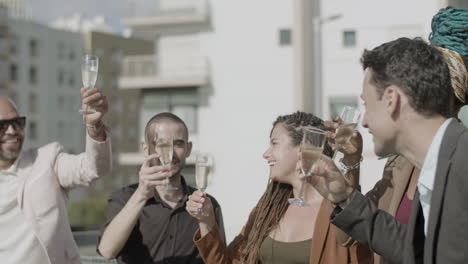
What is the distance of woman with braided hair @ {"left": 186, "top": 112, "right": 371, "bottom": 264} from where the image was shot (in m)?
4.18

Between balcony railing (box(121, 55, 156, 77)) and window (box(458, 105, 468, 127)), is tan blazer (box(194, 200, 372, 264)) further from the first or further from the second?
balcony railing (box(121, 55, 156, 77))

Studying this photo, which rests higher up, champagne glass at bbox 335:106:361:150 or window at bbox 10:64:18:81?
window at bbox 10:64:18:81

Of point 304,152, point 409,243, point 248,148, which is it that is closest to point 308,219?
point 304,152

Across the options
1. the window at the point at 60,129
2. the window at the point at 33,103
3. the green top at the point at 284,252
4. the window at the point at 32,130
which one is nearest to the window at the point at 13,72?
the window at the point at 33,103

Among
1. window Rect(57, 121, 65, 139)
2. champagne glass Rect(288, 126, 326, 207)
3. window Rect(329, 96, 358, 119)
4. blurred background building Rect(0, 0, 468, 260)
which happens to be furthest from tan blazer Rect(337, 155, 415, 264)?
window Rect(57, 121, 65, 139)

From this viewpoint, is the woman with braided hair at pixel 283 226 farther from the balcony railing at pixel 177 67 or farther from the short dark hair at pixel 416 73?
the balcony railing at pixel 177 67

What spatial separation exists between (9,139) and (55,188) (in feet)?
1.33

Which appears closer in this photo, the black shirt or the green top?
the green top

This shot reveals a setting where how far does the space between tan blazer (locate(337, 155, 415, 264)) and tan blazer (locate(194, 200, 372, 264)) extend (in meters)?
0.24

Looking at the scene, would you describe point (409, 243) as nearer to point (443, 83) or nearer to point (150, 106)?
point (443, 83)

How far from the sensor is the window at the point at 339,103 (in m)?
35.7

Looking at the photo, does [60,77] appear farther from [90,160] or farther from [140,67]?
[90,160]

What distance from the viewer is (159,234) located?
4918 mm

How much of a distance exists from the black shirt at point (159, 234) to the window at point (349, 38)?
31.6 m
